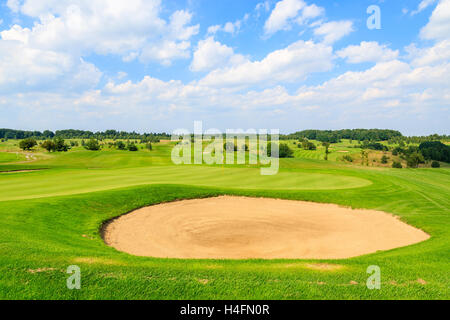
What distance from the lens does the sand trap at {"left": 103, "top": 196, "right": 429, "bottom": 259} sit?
494 inches

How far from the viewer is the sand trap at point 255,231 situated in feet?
41.2

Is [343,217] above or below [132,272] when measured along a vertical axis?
below

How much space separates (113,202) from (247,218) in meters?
9.89

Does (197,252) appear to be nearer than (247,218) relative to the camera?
Yes

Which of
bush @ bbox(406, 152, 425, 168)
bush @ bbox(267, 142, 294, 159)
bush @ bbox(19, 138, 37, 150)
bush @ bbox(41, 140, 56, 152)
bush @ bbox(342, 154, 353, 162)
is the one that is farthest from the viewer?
bush @ bbox(342, 154, 353, 162)

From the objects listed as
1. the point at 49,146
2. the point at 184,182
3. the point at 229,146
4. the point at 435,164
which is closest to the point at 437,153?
the point at 435,164

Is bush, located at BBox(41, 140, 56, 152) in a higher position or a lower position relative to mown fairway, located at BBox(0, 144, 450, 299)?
higher

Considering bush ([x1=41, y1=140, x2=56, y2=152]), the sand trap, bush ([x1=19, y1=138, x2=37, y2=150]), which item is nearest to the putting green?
the sand trap

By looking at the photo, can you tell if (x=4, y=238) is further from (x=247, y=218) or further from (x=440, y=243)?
(x=440, y=243)

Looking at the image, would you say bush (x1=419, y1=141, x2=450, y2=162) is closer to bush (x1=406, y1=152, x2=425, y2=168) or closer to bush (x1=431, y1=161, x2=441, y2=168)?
bush (x1=406, y1=152, x2=425, y2=168)

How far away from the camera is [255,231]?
1526 cm

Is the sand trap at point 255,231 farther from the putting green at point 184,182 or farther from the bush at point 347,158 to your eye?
the bush at point 347,158

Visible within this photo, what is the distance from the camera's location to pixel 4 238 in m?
9.60
